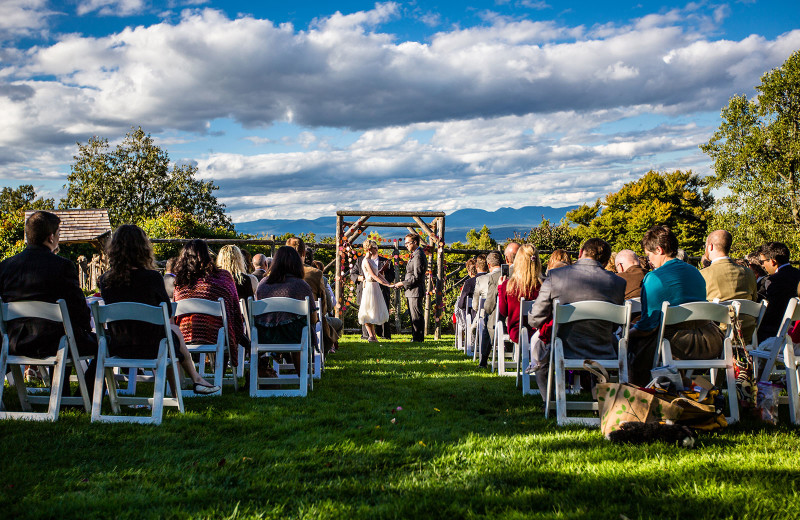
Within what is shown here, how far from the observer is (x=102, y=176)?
51.1 meters

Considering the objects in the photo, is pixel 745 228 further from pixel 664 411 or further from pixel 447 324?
pixel 664 411

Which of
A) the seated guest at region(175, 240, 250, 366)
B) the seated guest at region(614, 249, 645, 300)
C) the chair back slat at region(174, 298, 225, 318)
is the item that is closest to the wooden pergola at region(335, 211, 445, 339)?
the seated guest at region(614, 249, 645, 300)

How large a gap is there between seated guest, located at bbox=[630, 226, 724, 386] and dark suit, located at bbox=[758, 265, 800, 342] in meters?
1.92

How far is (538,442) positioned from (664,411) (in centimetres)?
90

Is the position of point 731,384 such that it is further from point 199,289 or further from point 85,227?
point 85,227

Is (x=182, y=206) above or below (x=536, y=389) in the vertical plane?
above

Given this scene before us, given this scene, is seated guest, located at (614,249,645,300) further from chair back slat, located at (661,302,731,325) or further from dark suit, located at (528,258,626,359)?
chair back slat, located at (661,302,731,325)

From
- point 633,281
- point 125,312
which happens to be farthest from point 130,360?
point 633,281

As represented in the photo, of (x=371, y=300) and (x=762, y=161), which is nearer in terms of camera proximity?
(x=371, y=300)

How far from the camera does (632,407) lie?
422cm

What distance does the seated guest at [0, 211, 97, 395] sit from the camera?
16.6 ft

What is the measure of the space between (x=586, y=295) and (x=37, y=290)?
4693 millimetres

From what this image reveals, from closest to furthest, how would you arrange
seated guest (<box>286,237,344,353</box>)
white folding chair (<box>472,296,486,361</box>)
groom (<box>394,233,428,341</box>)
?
seated guest (<box>286,237,344,353</box>), white folding chair (<box>472,296,486,361</box>), groom (<box>394,233,428,341</box>)

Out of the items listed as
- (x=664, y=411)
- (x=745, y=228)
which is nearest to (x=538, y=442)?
(x=664, y=411)
